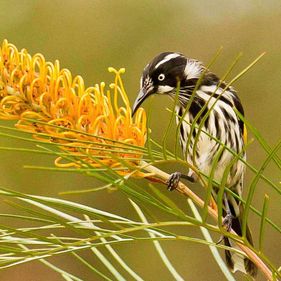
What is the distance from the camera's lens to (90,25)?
3.61m

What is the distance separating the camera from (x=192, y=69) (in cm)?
154

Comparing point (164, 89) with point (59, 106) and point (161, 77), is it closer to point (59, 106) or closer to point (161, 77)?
point (161, 77)

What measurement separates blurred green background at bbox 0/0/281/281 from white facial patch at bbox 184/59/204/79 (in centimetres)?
145

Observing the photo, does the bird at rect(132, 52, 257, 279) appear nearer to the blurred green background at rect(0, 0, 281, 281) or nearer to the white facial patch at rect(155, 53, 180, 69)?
the white facial patch at rect(155, 53, 180, 69)

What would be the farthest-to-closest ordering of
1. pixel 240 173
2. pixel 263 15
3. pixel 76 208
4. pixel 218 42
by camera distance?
pixel 263 15
pixel 218 42
pixel 240 173
pixel 76 208

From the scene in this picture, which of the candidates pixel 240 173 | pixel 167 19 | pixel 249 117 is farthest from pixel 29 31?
pixel 240 173

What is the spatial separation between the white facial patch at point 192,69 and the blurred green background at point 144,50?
1.45 metres

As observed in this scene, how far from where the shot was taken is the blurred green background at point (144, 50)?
10.4 ft

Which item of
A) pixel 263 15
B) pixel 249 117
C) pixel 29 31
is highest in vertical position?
pixel 263 15

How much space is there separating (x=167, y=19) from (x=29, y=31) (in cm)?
57

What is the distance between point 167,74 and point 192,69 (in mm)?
139

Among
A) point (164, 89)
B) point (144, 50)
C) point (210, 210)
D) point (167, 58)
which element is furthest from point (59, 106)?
point (144, 50)

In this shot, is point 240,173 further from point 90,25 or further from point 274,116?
point 90,25

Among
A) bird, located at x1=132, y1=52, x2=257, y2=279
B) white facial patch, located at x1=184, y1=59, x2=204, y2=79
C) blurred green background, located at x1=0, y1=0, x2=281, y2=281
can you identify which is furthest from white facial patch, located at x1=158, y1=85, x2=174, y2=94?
blurred green background, located at x1=0, y1=0, x2=281, y2=281
